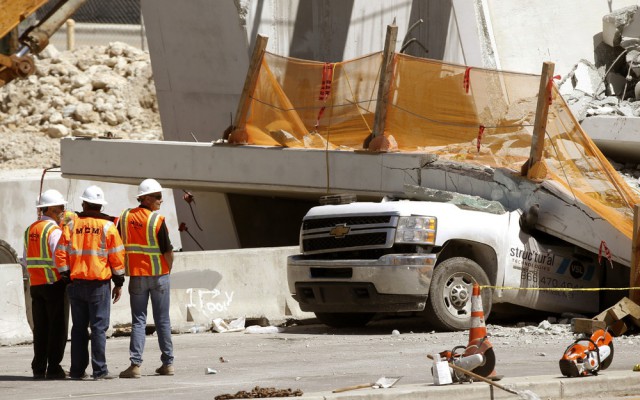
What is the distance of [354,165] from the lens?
17500mm

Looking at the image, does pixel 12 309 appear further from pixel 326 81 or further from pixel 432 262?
pixel 326 81

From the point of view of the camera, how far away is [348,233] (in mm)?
14391

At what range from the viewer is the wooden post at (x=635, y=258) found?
537 inches

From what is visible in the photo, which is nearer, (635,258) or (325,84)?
(635,258)

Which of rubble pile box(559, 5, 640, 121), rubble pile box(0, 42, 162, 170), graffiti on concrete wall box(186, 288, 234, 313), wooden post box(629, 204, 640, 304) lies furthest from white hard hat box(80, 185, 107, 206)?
rubble pile box(0, 42, 162, 170)

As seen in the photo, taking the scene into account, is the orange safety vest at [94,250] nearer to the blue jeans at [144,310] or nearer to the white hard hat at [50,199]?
the blue jeans at [144,310]

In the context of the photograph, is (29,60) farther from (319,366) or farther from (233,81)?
(319,366)

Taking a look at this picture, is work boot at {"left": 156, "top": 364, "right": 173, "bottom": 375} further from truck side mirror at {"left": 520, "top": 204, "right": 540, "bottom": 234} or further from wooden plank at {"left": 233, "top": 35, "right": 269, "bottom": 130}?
wooden plank at {"left": 233, "top": 35, "right": 269, "bottom": 130}

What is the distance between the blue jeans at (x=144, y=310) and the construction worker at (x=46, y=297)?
75 cm

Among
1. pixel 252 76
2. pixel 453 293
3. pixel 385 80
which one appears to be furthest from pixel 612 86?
pixel 453 293

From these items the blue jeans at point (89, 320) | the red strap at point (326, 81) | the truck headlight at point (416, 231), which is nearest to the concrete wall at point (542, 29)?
the red strap at point (326, 81)

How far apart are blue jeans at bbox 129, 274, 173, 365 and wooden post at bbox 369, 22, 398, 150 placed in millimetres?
6517

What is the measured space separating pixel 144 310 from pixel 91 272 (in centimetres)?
58

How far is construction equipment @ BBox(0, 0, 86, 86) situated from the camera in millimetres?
21141
